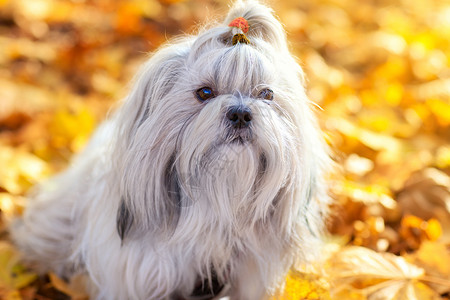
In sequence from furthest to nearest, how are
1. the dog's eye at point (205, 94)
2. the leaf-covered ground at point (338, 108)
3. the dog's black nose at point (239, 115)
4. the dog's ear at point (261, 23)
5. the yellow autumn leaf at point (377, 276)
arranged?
the leaf-covered ground at point (338, 108) → the yellow autumn leaf at point (377, 276) → the dog's ear at point (261, 23) → the dog's eye at point (205, 94) → the dog's black nose at point (239, 115)

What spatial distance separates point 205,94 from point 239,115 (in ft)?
0.57

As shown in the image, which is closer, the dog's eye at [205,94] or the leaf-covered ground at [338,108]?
the dog's eye at [205,94]

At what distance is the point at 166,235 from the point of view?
1.98m

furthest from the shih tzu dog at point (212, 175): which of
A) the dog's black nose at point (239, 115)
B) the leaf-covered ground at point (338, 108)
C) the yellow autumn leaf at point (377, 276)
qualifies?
the leaf-covered ground at point (338, 108)

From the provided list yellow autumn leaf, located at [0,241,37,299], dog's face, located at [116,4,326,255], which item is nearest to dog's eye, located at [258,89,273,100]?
dog's face, located at [116,4,326,255]

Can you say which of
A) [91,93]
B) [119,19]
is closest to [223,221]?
[91,93]

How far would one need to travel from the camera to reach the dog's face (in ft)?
5.77

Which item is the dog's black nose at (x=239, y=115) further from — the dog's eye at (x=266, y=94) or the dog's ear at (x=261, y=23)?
the dog's ear at (x=261, y=23)

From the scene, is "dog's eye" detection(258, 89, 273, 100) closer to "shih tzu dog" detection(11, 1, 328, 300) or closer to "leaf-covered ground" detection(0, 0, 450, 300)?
"shih tzu dog" detection(11, 1, 328, 300)

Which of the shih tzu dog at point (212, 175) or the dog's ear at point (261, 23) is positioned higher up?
the dog's ear at point (261, 23)

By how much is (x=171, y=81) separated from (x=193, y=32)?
399 mm

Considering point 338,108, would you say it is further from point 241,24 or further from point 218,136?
point 218,136

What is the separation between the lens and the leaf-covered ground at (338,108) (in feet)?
7.48

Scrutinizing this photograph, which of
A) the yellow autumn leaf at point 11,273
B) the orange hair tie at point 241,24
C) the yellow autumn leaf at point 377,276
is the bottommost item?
the yellow autumn leaf at point 11,273
